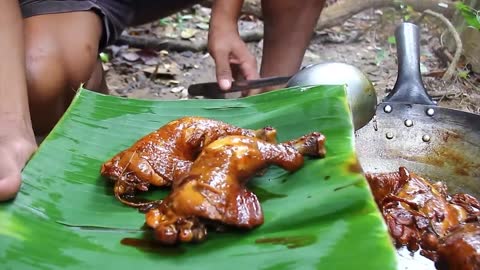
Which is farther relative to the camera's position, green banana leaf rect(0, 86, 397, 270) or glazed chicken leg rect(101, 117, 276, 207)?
glazed chicken leg rect(101, 117, 276, 207)

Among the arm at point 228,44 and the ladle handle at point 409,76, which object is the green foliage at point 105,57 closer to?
the arm at point 228,44

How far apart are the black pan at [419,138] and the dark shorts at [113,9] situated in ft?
4.33

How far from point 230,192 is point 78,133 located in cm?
66

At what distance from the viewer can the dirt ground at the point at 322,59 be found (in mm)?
3965

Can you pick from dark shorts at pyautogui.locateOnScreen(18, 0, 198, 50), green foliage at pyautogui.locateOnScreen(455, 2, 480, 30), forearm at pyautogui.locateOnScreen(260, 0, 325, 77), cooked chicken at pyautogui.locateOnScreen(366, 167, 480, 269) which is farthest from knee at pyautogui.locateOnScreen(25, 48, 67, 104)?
green foliage at pyautogui.locateOnScreen(455, 2, 480, 30)

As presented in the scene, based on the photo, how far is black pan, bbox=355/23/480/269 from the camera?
2.32 m

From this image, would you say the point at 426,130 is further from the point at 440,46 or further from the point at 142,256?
the point at 440,46

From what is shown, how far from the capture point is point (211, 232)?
56.9 inches

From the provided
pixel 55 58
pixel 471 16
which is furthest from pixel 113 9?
pixel 471 16

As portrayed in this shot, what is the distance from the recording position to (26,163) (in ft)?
5.65

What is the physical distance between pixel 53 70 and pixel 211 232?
4.50ft

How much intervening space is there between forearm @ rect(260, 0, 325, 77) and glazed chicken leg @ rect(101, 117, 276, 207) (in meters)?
1.58

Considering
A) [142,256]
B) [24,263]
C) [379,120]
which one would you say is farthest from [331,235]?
[379,120]

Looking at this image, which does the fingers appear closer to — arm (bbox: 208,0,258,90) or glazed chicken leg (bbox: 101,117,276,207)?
arm (bbox: 208,0,258,90)
